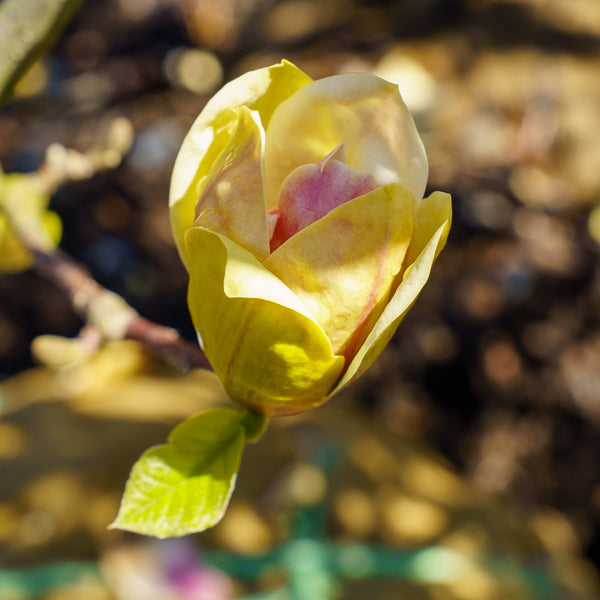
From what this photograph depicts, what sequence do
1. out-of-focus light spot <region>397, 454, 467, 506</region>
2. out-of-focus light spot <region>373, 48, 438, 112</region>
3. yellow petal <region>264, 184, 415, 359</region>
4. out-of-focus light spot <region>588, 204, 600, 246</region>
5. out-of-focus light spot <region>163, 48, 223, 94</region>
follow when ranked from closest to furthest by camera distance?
yellow petal <region>264, 184, 415, 359</region>, out-of-focus light spot <region>397, 454, 467, 506</region>, out-of-focus light spot <region>588, 204, 600, 246</region>, out-of-focus light spot <region>373, 48, 438, 112</region>, out-of-focus light spot <region>163, 48, 223, 94</region>

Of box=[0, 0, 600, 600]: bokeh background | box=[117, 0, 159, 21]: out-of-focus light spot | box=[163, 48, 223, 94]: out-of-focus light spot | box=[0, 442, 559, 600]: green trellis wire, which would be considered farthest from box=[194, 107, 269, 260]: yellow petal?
box=[117, 0, 159, 21]: out-of-focus light spot

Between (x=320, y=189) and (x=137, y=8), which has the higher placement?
(x=320, y=189)

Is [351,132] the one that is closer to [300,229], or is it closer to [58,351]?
[300,229]

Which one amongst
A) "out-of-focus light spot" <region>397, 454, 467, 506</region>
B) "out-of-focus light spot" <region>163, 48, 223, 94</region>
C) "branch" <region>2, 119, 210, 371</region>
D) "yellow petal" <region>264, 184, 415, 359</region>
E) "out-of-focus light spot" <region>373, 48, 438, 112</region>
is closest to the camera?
"yellow petal" <region>264, 184, 415, 359</region>

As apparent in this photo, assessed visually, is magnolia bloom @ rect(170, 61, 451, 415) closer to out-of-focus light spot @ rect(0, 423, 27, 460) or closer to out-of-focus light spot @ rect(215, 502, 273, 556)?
out-of-focus light spot @ rect(215, 502, 273, 556)

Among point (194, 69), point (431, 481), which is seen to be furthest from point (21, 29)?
point (194, 69)

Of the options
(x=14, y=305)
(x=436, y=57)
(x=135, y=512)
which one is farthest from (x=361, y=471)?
(x=436, y=57)
